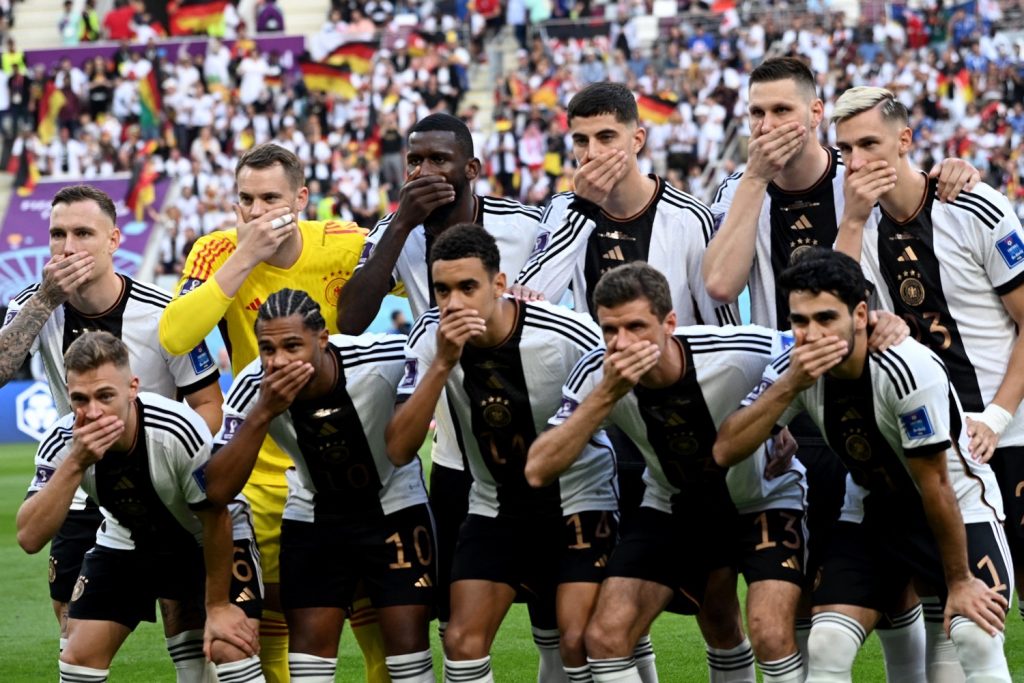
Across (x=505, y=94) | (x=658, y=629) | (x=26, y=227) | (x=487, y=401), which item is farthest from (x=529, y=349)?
(x=505, y=94)

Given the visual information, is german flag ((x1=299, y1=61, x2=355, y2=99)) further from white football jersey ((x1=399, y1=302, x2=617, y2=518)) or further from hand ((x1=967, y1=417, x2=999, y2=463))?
hand ((x1=967, y1=417, x2=999, y2=463))

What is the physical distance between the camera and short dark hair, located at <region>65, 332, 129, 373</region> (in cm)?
585

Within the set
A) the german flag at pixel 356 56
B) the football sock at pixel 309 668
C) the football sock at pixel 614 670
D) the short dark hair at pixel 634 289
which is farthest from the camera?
the german flag at pixel 356 56

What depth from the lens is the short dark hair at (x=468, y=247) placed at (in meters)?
5.93

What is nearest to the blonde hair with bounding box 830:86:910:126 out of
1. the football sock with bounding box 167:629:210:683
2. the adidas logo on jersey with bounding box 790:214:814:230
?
the adidas logo on jersey with bounding box 790:214:814:230

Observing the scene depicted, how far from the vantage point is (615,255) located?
6637mm

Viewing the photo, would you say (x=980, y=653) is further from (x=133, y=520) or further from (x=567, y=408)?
(x=133, y=520)

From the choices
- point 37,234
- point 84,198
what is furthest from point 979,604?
point 37,234

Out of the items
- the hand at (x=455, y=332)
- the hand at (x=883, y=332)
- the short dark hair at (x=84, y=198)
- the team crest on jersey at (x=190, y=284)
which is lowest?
the hand at (x=883, y=332)

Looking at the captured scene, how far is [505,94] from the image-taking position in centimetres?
3042

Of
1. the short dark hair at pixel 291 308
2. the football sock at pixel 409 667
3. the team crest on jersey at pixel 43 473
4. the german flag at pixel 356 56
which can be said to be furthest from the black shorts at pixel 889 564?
the german flag at pixel 356 56

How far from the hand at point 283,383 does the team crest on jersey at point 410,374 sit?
0.48 m

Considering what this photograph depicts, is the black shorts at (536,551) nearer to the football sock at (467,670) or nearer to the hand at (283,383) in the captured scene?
the football sock at (467,670)

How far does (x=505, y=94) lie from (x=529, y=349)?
2471cm
